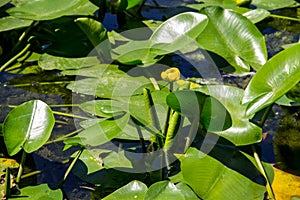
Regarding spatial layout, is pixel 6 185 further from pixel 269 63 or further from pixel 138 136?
pixel 269 63

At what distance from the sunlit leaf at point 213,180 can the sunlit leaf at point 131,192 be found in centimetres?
10

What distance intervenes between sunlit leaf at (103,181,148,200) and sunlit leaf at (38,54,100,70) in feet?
1.90

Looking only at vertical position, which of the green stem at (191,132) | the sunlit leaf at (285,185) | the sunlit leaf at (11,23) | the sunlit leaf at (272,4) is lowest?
the sunlit leaf at (285,185)

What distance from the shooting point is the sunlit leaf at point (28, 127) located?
3.62 ft

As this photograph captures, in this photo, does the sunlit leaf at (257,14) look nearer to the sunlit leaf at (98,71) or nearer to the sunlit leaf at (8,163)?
the sunlit leaf at (98,71)

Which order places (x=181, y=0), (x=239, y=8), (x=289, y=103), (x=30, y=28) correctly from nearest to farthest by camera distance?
(x=289, y=103)
(x=30, y=28)
(x=239, y=8)
(x=181, y=0)

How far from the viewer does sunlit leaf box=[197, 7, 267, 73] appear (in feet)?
4.64

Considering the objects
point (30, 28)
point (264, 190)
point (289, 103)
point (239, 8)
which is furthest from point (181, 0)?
point (264, 190)

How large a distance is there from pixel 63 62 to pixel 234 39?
0.52 meters

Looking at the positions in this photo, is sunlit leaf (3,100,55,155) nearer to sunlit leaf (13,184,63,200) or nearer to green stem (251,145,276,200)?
sunlit leaf (13,184,63,200)

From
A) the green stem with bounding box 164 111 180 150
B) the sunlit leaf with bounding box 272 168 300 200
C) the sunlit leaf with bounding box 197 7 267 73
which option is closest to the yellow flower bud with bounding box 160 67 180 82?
the sunlit leaf with bounding box 197 7 267 73

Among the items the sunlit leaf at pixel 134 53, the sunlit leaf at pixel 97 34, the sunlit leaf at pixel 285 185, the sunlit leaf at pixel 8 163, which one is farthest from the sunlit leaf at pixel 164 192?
the sunlit leaf at pixel 97 34

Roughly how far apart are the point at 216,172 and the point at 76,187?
33 centimetres

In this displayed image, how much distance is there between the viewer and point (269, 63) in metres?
1.11
